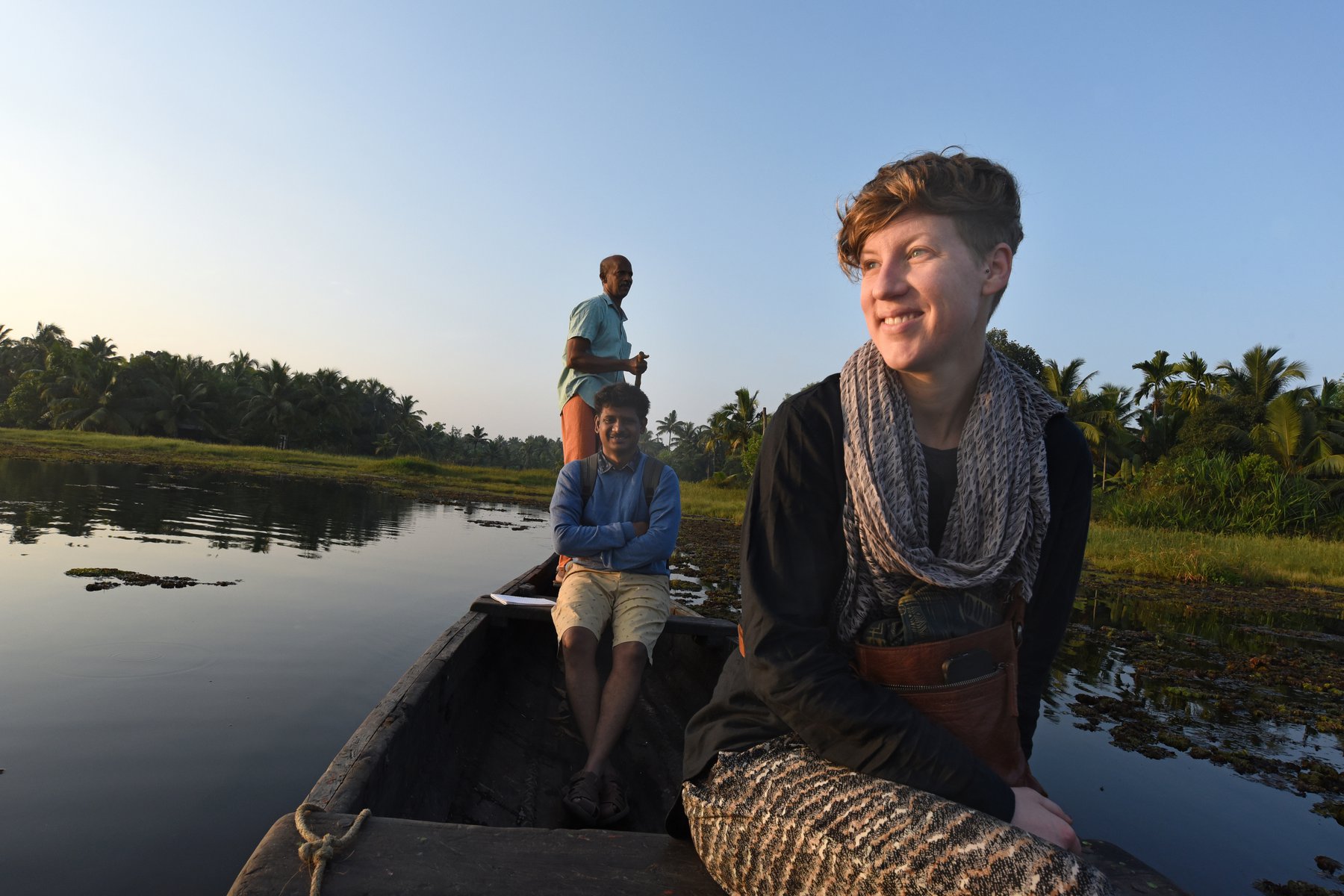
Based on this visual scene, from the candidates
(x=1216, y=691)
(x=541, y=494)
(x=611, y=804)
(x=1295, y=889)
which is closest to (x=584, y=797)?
(x=611, y=804)

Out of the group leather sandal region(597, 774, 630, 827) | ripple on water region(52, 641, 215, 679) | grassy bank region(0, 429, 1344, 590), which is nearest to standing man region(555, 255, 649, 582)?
leather sandal region(597, 774, 630, 827)

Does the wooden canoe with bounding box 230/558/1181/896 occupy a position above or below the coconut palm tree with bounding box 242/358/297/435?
below

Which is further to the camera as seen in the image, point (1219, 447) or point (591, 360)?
point (1219, 447)

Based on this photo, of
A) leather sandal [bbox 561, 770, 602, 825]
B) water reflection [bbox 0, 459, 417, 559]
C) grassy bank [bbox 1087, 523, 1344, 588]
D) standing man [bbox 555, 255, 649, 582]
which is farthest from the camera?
grassy bank [bbox 1087, 523, 1344, 588]

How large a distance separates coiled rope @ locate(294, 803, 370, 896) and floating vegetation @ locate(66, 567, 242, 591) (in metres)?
6.48

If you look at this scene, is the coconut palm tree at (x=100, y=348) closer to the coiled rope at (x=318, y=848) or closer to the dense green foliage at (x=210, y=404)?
the dense green foliage at (x=210, y=404)

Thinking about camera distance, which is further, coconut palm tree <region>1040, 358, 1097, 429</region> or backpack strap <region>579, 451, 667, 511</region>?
coconut palm tree <region>1040, 358, 1097, 429</region>

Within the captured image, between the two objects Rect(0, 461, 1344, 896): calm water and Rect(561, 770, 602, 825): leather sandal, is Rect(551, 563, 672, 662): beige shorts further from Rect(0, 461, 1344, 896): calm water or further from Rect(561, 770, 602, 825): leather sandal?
Rect(0, 461, 1344, 896): calm water

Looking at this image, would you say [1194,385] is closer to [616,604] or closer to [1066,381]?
[1066,381]

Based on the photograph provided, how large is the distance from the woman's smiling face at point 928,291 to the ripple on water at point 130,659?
473 cm

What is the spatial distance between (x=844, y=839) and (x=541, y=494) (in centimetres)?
3095

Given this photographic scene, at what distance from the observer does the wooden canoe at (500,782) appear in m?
1.22

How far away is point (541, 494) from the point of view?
31.5 metres

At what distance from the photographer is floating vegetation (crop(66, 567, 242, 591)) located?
6.56 metres
